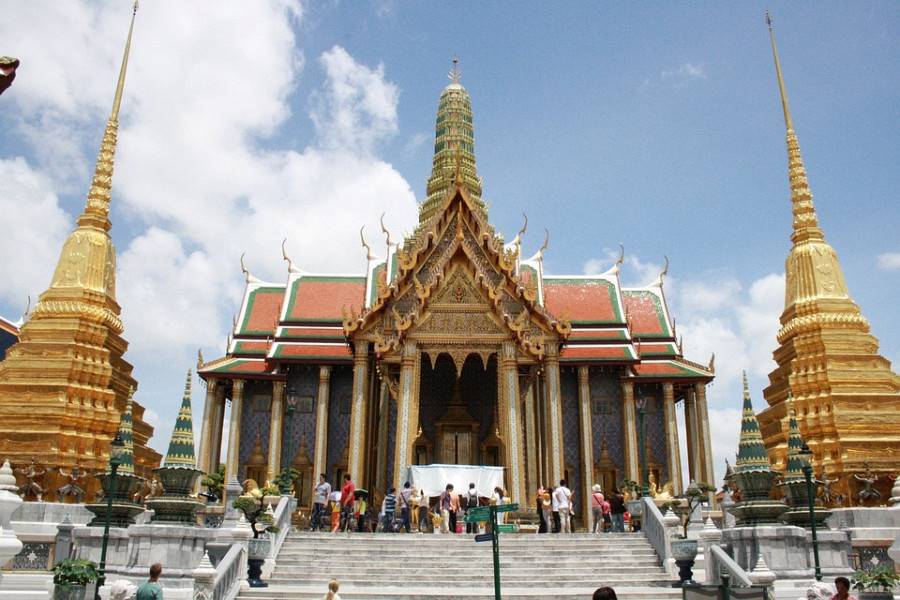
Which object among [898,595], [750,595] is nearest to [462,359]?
[898,595]

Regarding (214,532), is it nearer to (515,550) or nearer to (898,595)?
(515,550)

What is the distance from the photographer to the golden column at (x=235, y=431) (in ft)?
75.1

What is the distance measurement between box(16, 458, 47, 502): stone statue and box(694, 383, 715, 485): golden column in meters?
16.9

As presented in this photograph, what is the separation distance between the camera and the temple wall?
23375 millimetres

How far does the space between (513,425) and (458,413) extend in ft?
11.1

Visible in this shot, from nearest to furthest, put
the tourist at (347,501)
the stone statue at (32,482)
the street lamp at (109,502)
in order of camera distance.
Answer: the street lamp at (109,502) < the tourist at (347,501) < the stone statue at (32,482)

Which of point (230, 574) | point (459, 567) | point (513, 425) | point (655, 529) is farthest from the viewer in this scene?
point (513, 425)

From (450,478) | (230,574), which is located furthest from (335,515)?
(230,574)

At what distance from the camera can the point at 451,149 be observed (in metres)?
31.9

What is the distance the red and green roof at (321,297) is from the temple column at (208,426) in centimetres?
288

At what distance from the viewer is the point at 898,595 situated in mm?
10492

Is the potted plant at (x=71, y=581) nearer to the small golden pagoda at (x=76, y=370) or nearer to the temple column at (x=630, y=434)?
the small golden pagoda at (x=76, y=370)

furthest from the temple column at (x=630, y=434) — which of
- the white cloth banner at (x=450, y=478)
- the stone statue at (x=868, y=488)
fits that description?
the white cloth banner at (x=450, y=478)

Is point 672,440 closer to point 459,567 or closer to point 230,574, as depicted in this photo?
point 459,567
